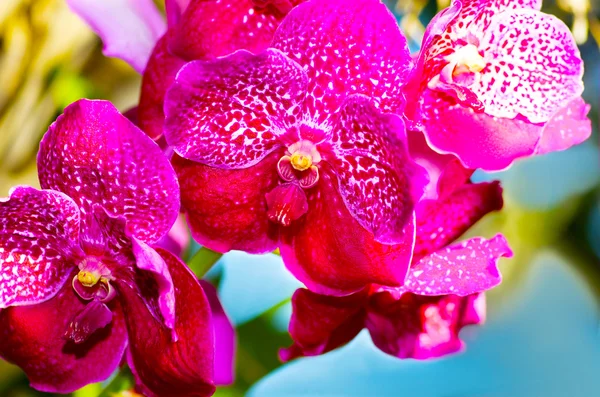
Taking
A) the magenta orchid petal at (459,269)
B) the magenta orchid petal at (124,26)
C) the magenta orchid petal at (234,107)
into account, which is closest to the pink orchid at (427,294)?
the magenta orchid petal at (459,269)

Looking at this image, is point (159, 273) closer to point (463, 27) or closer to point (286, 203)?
point (286, 203)

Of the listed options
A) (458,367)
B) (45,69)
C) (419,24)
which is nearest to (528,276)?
(458,367)

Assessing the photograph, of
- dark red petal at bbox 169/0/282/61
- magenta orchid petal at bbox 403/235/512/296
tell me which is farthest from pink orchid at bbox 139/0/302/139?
magenta orchid petal at bbox 403/235/512/296

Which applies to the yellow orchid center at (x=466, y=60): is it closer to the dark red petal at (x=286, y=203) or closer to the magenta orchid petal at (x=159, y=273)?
the dark red petal at (x=286, y=203)

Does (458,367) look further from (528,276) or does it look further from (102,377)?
(102,377)

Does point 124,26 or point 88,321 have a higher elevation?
point 124,26

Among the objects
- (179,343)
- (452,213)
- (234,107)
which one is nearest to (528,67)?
(452,213)

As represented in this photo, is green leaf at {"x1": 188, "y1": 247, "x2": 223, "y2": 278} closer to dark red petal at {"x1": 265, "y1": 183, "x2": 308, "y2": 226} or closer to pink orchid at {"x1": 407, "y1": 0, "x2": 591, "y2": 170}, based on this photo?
dark red petal at {"x1": 265, "y1": 183, "x2": 308, "y2": 226}
